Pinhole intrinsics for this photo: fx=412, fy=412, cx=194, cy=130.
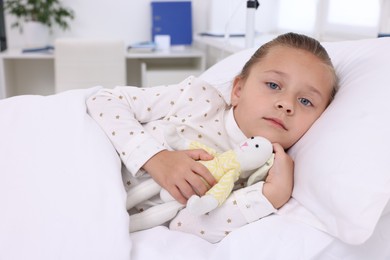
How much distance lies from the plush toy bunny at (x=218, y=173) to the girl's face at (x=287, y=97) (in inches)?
3.3

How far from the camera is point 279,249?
2.33 ft

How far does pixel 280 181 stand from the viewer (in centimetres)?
81

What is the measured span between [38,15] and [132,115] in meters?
2.76

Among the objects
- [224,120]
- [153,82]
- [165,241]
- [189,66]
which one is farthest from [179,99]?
[189,66]

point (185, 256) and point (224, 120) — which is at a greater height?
point (224, 120)

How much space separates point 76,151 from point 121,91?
23cm

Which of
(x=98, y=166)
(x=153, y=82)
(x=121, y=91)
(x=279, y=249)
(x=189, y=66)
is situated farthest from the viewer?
(x=189, y=66)

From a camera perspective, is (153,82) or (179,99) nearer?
(179,99)

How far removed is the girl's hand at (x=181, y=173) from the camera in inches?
31.1

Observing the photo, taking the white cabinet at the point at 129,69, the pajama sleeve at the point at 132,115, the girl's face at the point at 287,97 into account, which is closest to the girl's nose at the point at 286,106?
the girl's face at the point at 287,97

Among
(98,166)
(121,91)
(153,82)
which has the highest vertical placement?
(121,91)

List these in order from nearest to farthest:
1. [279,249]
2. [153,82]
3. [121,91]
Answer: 1. [279,249]
2. [121,91]
3. [153,82]

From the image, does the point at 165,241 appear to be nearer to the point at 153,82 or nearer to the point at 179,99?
Result: the point at 179,99

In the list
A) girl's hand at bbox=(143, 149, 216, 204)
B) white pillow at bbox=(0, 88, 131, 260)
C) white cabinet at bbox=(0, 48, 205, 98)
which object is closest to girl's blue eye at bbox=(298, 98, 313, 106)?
girl's hand at bbox=(143, 149, 216, 204)
